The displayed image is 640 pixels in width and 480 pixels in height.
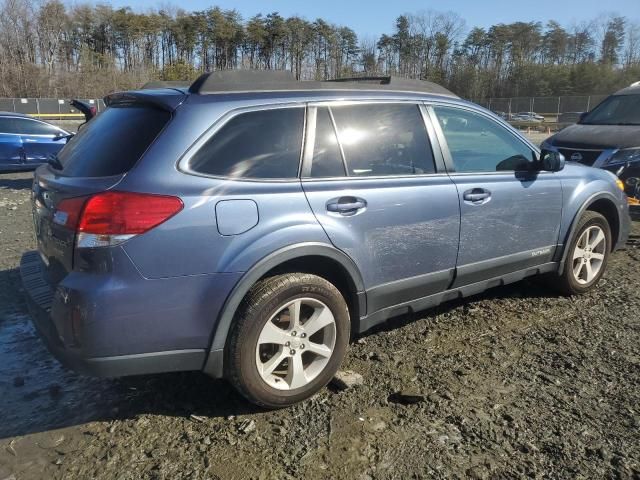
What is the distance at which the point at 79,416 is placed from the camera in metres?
3.05

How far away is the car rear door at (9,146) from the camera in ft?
39.3

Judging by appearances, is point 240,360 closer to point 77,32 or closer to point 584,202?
point 584,202

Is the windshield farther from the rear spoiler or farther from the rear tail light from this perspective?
the rear tail light

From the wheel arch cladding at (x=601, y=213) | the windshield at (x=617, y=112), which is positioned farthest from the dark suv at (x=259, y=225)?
the windshield at (x=617, y=112)

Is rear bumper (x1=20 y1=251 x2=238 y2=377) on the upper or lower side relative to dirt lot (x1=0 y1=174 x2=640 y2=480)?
upper

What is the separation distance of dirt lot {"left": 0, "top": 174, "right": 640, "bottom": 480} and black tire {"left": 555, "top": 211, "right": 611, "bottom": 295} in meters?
0.58

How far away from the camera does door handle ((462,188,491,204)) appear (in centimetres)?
382

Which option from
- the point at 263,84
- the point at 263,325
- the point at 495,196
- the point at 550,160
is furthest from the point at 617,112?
the point at 263,325

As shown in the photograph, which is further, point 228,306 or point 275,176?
point 275,176

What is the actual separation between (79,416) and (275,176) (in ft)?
5.63

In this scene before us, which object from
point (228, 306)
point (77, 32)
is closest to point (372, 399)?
point (228, 306)

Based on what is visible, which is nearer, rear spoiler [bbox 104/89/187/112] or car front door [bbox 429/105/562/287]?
rear spoiler [bbox 104/89/187/112]

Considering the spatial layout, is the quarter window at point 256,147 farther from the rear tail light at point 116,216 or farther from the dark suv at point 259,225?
the rear tail light at point 116,216

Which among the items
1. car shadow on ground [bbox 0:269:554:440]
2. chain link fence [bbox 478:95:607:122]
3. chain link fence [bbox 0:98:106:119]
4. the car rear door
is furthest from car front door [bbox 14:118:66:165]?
chain link fence [bbox 478:95:607:122]
